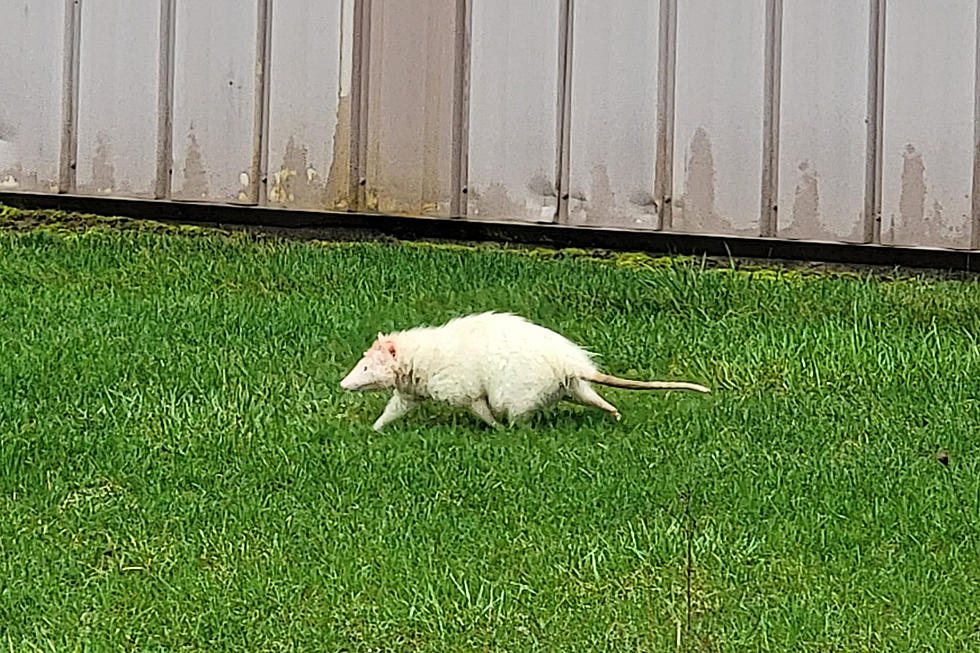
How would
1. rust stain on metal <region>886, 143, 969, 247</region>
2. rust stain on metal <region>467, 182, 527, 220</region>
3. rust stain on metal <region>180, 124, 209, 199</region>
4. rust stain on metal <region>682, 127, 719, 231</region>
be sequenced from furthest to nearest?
1. rust stain on metal <region>180, 124, 209, 199</region>
2. rust stain on metal <region>467, 182, 527, 220</region>
3. rust stain on metal <region>682, 127, 719, 231</region>
4. rust stain on metal <region>886, 143, 969, 247</region>

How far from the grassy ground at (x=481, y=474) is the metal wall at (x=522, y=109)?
0.43 metres

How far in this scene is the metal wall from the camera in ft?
21.2

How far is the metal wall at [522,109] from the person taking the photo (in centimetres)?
646

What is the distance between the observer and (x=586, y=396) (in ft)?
15.7

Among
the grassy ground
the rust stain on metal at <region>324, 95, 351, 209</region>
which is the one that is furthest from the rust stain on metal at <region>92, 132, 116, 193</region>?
the rust stain on metal at <region>324, 95, 351, 209</region>

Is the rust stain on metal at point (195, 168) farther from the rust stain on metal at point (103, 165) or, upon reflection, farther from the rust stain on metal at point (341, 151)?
the rust stain on metal at point (341, 151)

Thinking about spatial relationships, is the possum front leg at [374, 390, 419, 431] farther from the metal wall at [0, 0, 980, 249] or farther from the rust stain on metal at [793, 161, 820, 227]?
the rust stain on metal at [793, 161, 820, 227]

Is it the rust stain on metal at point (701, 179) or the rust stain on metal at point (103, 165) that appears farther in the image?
the rust stain on metal at point (103, 165)

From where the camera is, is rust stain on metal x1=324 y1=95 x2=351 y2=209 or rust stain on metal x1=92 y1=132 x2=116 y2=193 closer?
rust stain on metal x1=324 y1=95 x2=351 y2=209

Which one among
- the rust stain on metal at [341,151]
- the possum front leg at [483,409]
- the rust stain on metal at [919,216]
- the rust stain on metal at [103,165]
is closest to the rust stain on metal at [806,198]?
the rust stain on metal at [919,216]

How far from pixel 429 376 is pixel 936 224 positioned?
2471 millimetres

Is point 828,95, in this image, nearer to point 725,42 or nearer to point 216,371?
point 725,42

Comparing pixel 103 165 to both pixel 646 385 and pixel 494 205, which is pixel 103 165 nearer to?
pixel 494 205

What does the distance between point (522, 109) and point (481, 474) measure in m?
2.69
